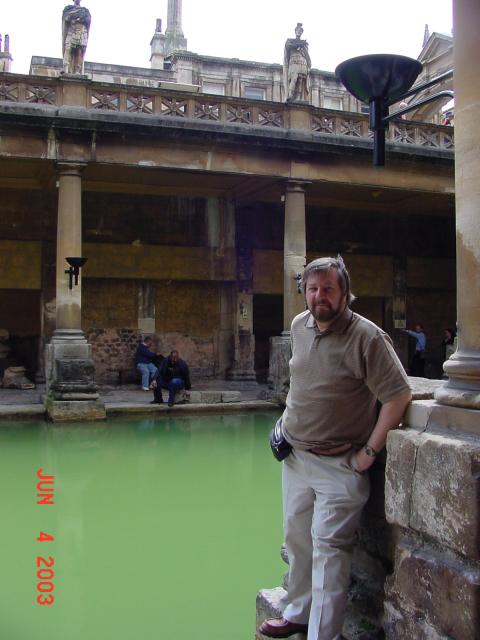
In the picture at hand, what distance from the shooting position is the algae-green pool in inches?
150

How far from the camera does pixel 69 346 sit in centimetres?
1198

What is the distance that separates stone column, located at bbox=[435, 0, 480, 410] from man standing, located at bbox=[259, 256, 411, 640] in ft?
0.80

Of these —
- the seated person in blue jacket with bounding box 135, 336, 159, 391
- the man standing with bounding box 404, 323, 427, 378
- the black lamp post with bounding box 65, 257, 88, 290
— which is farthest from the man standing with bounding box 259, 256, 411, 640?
the man standing with bounding box 404, 323, 427, 378

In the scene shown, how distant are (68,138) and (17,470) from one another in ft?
22.5

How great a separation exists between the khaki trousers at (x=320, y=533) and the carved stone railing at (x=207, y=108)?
425 inches

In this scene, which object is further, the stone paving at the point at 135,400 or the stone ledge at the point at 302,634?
the stone paving at the point at 135,400

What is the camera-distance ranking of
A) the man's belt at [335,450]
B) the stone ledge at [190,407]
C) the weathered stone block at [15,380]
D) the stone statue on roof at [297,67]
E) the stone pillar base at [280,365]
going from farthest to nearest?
the weathered stone block at [15,380], the stone statue on roof at [297,67], the stone pillar base at [280,365], the stone ledge at [190,407], the man's belt at [335,450]

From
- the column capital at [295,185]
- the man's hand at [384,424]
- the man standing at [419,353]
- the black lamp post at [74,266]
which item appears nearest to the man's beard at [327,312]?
the man's hand at [384,424]

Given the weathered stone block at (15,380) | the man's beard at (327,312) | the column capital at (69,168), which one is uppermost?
the column capital at (69,168)

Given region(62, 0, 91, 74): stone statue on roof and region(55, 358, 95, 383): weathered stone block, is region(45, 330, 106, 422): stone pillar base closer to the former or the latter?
region(55, 358, 95, 383): weathered stone block

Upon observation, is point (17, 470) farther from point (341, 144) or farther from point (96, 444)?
point (341, 144)

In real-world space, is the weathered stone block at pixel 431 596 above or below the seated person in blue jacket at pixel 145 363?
below

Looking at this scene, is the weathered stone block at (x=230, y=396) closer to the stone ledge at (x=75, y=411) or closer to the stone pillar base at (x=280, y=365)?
the stone pillar base at (x=280, y=365)

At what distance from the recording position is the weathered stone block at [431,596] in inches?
94.4
